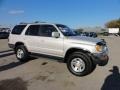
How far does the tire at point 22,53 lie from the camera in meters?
10.4

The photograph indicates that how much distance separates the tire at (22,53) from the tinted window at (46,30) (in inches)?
55.6

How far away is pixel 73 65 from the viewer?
27.0 feet

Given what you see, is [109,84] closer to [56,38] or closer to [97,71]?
[97,71]

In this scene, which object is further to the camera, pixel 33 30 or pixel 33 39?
pixel 33 30

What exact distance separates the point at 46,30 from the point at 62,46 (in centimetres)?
133

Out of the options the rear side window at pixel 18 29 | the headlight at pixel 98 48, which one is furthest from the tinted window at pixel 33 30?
the headlight at pixel 98 48

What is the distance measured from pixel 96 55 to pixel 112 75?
959 millimetres

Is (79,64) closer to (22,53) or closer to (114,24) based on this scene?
(22,53)

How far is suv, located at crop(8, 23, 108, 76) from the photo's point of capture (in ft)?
25.9

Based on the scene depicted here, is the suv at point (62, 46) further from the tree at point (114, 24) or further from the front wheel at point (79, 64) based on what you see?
the tree at point (114, 24)


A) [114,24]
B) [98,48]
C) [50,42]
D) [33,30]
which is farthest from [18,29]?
[114,24]

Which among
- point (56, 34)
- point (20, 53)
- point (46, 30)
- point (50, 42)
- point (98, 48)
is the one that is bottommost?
point (20, 53)

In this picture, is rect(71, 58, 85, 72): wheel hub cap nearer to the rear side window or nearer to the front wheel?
the front wheel

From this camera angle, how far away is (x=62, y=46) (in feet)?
28.0
